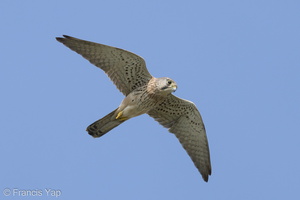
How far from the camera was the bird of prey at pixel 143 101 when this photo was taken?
1164 centimetres

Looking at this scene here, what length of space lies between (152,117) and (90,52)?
7.38 ft

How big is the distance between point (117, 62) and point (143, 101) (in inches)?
37.8

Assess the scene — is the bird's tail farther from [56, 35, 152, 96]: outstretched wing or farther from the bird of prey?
[56, 35, 152, 96]: outstretched wing

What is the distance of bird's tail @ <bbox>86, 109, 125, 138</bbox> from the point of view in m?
12.1

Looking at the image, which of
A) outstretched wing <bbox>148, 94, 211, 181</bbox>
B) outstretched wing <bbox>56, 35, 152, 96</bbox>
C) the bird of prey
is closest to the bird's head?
the bird of prey

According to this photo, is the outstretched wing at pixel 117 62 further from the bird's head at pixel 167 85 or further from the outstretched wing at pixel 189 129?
the outstretched wing at pixel 189 129

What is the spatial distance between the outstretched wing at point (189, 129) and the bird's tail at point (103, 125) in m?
1.05

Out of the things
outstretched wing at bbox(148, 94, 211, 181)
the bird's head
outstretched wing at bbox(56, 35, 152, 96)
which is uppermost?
outstretched wing at bbox(56, 35, 152, 96)

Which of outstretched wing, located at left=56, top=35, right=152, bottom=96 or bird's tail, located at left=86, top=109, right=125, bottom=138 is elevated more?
outstretched wing, located at left=56, top=35, right=152, bottom=96

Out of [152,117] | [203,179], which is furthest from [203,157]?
[152,117]

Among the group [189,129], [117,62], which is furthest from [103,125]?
[189,129]

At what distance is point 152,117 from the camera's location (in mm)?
12969

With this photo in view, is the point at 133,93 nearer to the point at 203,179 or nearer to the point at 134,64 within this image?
the point at 134,64

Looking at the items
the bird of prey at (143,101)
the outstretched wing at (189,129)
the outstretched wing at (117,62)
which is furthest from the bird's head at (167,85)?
the outstretched wing at (189,129)
